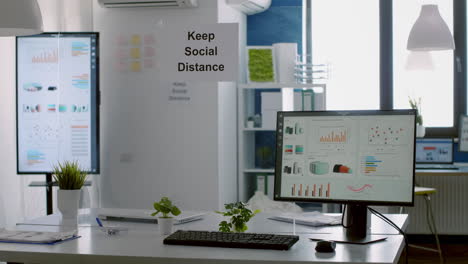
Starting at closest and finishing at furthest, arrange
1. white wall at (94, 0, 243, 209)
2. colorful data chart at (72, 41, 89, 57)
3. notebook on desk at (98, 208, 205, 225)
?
notebook on desk at (98, 208, 205, 225), colorful data chart at (72, 41, 89, 57), white wall at (94, 0, 243, 209)

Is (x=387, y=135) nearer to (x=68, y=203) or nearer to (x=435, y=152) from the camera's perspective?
(x=68, y=203)

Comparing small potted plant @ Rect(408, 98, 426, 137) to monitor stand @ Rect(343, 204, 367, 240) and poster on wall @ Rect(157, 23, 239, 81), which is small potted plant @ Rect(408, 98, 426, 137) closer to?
→ poster on wall @ Rect(157, 23, 239, 81)

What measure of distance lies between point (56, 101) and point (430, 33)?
2816 millimetres

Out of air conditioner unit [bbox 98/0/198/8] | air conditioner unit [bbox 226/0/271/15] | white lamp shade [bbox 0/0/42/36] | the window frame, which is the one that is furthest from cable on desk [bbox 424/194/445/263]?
white lamp shade [bbox 0/0/42/36]

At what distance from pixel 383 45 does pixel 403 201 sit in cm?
412

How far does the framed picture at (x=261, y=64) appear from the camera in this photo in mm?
5512

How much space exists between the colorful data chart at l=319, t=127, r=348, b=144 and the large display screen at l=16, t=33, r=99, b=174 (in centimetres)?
259

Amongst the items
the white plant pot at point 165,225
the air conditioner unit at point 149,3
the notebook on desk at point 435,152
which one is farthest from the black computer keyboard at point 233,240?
the notebook on desk at point 435,152

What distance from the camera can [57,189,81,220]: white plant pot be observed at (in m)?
2.90

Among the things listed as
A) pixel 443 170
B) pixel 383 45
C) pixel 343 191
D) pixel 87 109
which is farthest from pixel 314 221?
pixel 383 45

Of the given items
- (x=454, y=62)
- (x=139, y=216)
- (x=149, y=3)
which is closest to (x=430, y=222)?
(x=454, y=62)

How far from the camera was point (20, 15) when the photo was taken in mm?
2863

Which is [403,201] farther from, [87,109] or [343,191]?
[87,109]

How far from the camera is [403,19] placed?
624 centimetres
